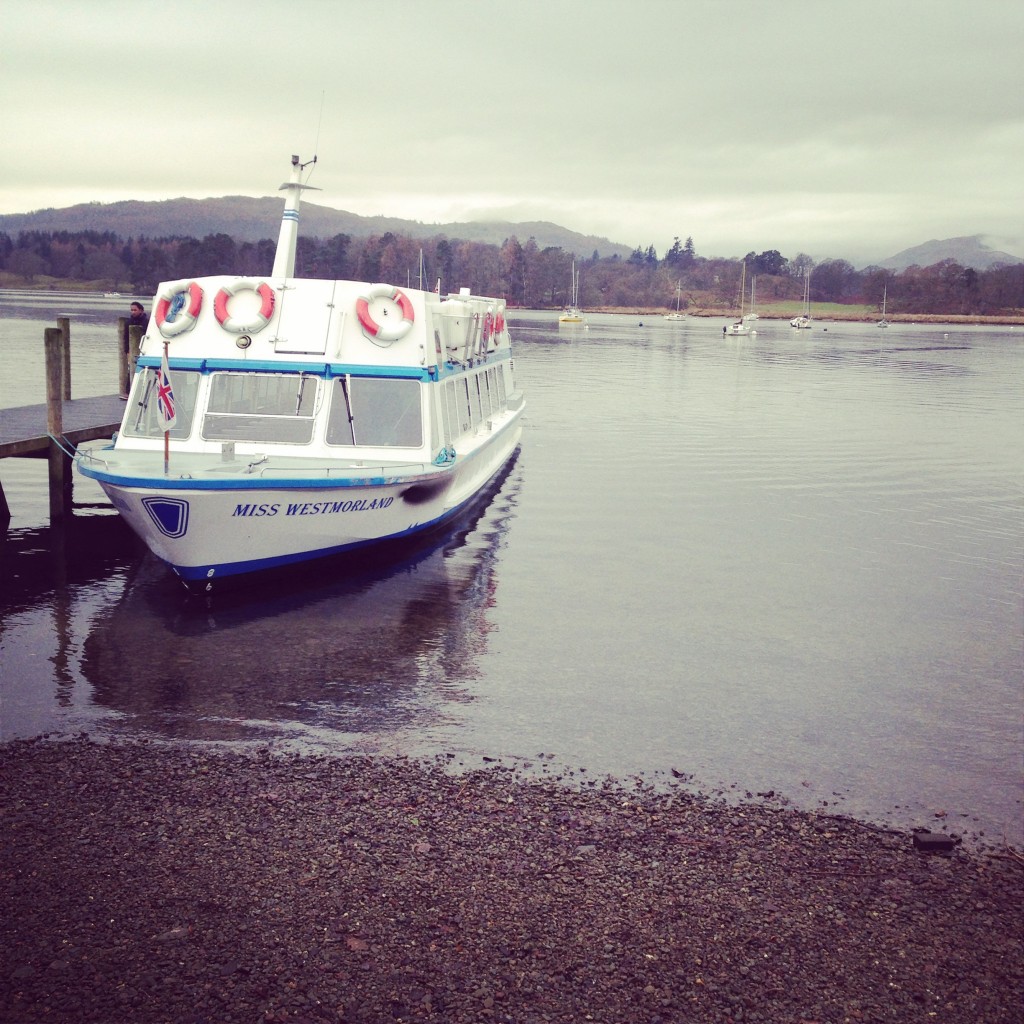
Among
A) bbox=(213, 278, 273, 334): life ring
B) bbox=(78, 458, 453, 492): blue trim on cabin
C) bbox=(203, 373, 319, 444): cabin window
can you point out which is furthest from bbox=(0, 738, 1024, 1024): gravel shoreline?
bbox=(213, 278, 273, 334): life ring

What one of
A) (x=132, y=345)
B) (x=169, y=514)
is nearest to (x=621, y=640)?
(x=169, y=514)

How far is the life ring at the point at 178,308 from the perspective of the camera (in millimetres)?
15961

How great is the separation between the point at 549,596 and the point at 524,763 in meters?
6.19

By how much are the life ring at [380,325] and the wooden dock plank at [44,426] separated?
6.20 meters

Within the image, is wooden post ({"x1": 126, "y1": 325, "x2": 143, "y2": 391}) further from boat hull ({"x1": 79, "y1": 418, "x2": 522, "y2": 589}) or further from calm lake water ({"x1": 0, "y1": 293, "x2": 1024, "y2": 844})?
boat hull ({"x1": 79, "y1": 418, "x2": 522, "y2": 589})

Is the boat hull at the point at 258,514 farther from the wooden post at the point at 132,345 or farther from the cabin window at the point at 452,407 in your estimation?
the wooden post at the point at 132,345

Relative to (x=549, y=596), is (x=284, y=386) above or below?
above

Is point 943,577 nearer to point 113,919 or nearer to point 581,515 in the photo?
point 581,515

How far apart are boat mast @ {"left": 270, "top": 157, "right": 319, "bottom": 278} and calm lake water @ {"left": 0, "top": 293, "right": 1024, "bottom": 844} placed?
5.49 metres

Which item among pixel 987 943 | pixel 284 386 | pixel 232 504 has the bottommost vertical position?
pixel 987 943

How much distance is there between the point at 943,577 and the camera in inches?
674

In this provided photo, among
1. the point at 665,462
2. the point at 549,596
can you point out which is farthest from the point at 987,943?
the point at 665,462

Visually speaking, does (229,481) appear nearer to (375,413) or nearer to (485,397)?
(375,413)

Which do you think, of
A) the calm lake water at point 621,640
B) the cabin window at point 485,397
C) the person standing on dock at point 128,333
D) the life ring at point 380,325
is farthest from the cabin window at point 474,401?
the person standing on dock at point 128,333
